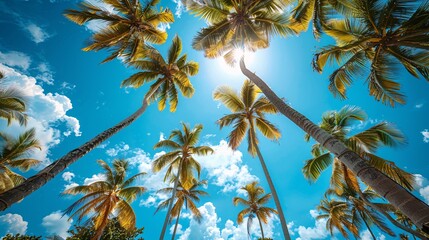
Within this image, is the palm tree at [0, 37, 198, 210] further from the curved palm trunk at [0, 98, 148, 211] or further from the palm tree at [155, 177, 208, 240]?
the palm tree at [155, 177, 208, 240]

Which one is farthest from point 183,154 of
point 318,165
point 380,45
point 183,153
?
point 380,45

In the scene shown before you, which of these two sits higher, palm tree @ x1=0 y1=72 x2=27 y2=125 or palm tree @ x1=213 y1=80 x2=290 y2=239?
palm tree @ x1=213 y1=80 x2=290 y2=239

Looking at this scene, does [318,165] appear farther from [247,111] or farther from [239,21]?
[239,21]

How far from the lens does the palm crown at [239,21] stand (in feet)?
30.3

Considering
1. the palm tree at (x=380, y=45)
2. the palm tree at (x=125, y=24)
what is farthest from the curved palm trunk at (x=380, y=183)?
the palm tree at (x=125, y=24)

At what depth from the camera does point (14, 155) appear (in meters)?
13.5

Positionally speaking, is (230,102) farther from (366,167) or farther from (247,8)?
(366,167)

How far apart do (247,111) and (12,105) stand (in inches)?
521

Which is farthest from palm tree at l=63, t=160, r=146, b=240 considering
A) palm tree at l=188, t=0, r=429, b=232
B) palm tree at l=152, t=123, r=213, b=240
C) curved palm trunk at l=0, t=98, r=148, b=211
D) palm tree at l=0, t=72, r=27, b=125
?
palm tree at l=188, t=0, r=429, b=232

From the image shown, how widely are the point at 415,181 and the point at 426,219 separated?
29.5 ft

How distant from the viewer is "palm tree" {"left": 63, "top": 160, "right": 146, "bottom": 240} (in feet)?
46.5

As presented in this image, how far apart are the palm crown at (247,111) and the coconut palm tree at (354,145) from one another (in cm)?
272

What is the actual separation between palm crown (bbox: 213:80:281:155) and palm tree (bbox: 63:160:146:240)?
934 centimetres

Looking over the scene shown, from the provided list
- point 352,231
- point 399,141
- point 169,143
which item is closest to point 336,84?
point 399,141
